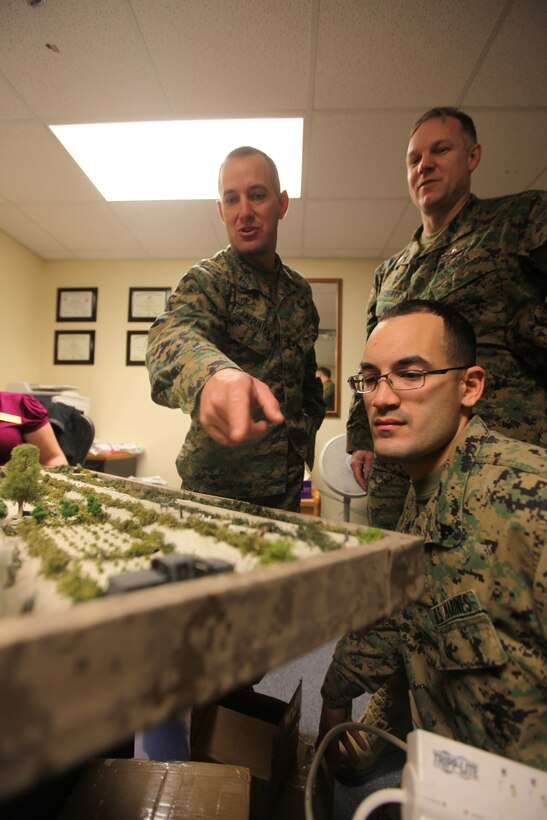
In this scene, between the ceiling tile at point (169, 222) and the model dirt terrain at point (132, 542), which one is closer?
the model dirt terrain at point (132, 542)

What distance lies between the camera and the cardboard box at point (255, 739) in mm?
1077

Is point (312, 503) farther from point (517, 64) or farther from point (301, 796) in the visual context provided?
point (517, 64)

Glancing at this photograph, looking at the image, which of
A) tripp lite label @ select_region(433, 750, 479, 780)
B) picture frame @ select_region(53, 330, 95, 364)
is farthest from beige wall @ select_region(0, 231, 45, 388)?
tripp lite label @ select_region(433, 750, 479, 780)

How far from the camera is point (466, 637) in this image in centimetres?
76

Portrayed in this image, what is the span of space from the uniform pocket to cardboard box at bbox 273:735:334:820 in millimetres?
617

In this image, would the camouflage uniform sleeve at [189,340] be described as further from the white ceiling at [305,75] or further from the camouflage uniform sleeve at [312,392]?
the white ceiling at [305,75]

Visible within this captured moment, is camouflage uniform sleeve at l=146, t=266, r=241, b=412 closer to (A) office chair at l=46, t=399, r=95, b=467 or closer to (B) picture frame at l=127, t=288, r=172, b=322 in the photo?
(A) office chair at l=46, t=399, r=95, b=467

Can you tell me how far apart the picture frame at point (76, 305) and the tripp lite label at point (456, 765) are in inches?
187

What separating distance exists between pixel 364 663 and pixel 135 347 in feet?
13.2

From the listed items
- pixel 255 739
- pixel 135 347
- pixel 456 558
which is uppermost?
pixel 135 347

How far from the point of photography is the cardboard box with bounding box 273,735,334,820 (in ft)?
3.69

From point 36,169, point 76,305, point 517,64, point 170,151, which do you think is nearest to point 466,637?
point 517,64

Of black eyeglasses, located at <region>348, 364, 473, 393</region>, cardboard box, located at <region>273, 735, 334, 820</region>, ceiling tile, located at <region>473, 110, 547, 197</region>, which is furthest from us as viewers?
ceiling tile, located at <region>473, 110, 547, 197</region>

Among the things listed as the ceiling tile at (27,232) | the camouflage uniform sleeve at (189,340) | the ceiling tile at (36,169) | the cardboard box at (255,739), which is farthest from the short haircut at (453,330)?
the ceiling tile at (27,232)
